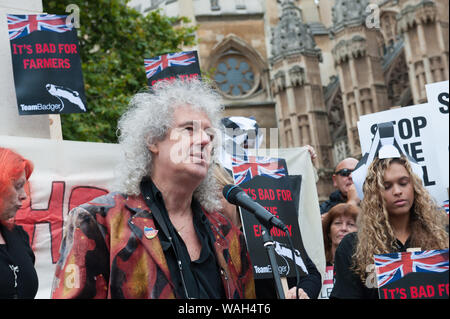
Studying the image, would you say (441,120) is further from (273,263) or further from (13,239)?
(13,239)

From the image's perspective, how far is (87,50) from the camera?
46.6 feet

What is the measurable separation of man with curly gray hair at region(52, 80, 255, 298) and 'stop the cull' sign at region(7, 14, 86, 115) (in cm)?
184

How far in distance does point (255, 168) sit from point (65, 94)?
153 centimetres

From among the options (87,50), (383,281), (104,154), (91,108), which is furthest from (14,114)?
(87,50)

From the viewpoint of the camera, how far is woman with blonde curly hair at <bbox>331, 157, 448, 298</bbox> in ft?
9.70

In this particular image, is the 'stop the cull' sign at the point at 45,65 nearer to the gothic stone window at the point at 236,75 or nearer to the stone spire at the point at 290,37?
the stone spire at the point at 290,37

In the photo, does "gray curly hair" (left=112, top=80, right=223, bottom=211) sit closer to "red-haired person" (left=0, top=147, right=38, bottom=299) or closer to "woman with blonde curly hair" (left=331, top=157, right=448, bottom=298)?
"red-haired person" (left=0, top=147, right=38, bottom=299)

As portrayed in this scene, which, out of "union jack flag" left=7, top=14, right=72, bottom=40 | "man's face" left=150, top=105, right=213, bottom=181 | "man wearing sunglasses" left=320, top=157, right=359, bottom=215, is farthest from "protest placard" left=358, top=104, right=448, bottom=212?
"union jack flag" left=7, top=14, right=72, bottom=40

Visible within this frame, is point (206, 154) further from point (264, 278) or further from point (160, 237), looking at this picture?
point (264, 278)

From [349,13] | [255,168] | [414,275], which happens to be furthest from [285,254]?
[349,13]

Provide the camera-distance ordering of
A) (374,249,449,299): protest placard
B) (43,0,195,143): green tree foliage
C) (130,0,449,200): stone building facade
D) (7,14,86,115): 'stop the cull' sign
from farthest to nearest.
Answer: (130,0,449,200): stone building facade → (43,0,195,143): green tree foliage → (7,14,86,115): 'stop the cull' sign → (374,249,449,299): protest placard

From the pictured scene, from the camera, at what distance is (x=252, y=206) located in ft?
8.80

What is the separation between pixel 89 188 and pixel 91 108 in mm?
8259

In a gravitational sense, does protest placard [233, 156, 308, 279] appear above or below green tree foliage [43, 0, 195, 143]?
below
